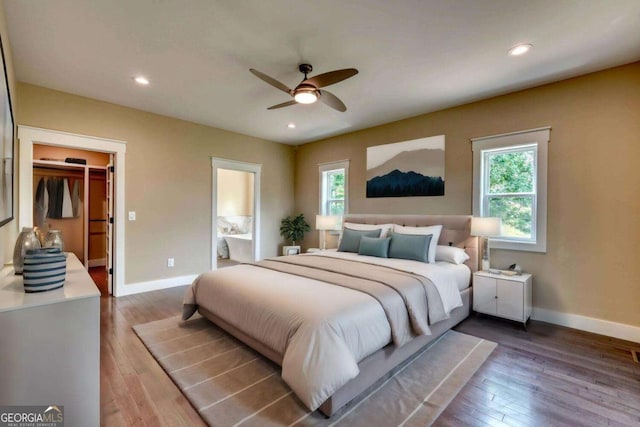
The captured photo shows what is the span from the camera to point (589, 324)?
3.02 metres

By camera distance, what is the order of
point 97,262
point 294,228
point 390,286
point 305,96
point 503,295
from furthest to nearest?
point 97,262 < point 294,228 < point 503,295 < point 305,96 < point 390,286

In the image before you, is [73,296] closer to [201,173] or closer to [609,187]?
[201,173]

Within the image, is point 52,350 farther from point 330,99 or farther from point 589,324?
point 589,324

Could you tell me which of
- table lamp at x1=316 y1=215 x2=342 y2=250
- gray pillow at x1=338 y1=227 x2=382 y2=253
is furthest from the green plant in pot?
gray pillow at x1=338 y1=227 x2=382 y2=253

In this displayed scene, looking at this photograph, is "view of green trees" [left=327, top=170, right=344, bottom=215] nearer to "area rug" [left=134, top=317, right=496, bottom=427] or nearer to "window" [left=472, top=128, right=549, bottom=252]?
"window" [left=472, top=128, right=549, bottom=252]

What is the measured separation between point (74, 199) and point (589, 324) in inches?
338

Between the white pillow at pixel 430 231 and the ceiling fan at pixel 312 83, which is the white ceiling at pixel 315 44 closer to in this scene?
the ceiling fan at pixel 312 83

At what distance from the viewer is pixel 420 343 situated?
251cm

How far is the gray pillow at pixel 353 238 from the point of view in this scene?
4.16m

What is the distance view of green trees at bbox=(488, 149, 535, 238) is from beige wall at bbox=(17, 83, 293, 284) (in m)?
4.27

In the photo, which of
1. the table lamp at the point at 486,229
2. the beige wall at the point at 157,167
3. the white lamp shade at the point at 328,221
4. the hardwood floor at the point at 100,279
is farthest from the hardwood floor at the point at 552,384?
the hardwood floor at the point at 100,279

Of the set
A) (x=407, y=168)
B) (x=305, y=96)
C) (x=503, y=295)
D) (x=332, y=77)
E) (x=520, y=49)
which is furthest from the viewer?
(x=407, y=168)

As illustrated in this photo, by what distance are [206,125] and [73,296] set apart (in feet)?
13.8

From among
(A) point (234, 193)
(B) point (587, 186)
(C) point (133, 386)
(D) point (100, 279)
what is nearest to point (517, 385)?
(B) point (587, 186)
